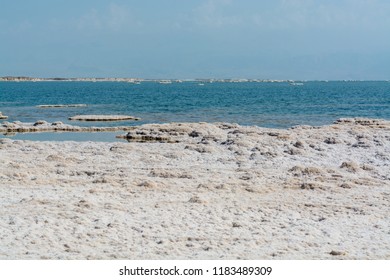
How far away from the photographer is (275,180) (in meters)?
18.5

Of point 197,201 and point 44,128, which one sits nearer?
point 197,201

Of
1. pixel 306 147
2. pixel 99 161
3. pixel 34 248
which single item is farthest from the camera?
pixel 306 147

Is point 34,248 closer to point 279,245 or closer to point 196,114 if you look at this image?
point 279,245

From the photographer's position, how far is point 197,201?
49.7 feet

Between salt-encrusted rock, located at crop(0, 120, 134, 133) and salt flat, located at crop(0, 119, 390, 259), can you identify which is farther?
salt-encrusted rock, located at crop(0, 120, 134, 133)

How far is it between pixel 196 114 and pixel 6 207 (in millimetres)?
43461

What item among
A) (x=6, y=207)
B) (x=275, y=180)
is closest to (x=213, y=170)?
(x=275, y=180)

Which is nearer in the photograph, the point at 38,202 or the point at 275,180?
the point at 38,202

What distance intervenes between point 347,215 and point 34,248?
307 inches

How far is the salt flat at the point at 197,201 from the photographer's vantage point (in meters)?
11.3

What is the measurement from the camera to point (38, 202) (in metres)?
14.7

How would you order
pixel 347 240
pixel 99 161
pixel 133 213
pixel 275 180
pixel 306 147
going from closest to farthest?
1. pixel 347 240
2. pixel 133 213
3. pixel 275 180
4. pixel 99 161
5. pixel 306 147

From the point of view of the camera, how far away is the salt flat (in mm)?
11328

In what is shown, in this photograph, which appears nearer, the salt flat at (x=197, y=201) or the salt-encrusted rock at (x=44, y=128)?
the salt flat at (x=197, y=201)
